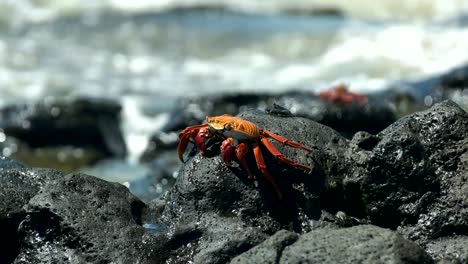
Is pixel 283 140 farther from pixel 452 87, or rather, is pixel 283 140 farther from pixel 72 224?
pixel 452 87

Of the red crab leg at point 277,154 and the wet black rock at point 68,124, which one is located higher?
the wet black rock at point 68,124

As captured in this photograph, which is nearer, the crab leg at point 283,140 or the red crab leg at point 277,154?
the red crab leg at point 277,154

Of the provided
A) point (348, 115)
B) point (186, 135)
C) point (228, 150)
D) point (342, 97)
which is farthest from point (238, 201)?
point (342, 97)

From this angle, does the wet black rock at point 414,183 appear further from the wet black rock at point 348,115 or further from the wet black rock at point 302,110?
the wet black rock at point 348,115

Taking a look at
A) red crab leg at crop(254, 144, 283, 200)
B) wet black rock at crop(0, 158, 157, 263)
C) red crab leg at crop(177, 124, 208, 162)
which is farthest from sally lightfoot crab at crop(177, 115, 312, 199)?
wet black rock at crop(0, 158, 157, 263)

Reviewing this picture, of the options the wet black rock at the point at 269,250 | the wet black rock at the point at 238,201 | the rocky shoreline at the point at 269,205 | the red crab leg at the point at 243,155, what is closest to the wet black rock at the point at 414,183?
the rocky shoreline at the point at 269,205

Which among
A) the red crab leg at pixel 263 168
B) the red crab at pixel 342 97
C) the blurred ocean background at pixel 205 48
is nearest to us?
the red crab leg at pixel 263 168

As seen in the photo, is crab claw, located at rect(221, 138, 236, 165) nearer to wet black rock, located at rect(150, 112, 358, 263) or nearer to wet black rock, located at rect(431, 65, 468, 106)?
wet black rock, located at rect(150, 112, 358, 263)

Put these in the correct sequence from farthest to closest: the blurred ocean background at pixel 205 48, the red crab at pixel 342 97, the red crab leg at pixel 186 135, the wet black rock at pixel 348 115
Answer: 1. the blurred ocean background at pixel 205 48
2. the red crab at pixel 342 97
3. the wet black rock at pixel 348 115
4. the red crab leg at pixel 186 135
